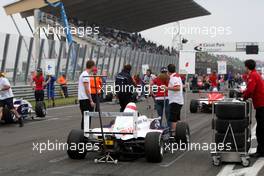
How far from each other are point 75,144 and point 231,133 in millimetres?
2604

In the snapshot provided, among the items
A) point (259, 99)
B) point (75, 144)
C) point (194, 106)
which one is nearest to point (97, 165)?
point (75, 144)

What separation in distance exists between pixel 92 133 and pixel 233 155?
2.41 metres

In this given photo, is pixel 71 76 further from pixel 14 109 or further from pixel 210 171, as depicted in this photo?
pixel 210 171

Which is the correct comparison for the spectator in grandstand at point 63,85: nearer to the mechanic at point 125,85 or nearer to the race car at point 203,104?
the race car at point 203,104

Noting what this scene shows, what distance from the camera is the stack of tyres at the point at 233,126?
26.0 feet

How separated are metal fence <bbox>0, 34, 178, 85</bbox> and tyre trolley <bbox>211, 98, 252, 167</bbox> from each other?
16394mm

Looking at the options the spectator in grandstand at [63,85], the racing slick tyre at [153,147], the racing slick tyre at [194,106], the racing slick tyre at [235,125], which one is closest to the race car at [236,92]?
the racing slick tyre at [194,106]

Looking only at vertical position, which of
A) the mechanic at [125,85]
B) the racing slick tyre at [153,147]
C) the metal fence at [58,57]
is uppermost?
the metal fence at [58,57]

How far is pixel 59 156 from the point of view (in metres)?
8.89

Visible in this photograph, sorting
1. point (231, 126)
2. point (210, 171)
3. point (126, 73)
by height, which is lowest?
point (210, 171)

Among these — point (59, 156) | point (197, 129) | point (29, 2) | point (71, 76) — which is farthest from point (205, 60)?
point (59, 156)

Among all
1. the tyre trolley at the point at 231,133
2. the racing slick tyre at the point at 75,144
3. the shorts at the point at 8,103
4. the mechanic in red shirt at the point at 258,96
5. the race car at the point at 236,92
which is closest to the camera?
the tyre trolley at the point at 231,133

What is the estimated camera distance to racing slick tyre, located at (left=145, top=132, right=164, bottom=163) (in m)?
7.96

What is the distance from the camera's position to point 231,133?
7957 millimetres
